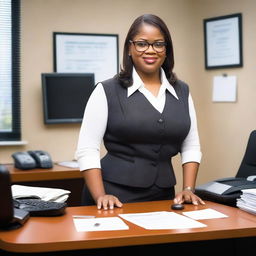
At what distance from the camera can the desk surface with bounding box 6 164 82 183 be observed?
3023mm

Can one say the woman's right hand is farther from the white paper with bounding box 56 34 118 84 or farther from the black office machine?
the white paper with bounding box 56 34 118 84

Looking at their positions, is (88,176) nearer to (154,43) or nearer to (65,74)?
(154,43)

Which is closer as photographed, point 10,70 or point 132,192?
point 132,192

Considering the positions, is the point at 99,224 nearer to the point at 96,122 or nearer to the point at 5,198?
the point at 5,198

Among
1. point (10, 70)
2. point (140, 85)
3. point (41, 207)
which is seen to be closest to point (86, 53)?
point (10, 70)

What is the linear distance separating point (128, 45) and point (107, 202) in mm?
694

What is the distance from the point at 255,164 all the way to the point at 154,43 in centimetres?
105

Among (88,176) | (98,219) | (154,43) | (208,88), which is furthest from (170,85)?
(208,88)

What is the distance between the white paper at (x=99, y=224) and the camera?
1.55 m

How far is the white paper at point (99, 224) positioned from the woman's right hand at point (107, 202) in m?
0.17

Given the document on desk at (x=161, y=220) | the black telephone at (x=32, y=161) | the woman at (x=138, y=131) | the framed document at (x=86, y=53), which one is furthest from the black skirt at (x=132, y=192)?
the framed document at (x=86, y=53)

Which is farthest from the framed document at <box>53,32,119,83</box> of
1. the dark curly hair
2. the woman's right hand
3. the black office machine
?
the black office machine

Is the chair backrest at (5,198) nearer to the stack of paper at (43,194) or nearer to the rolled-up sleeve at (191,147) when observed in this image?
the stack of paper at (43,194)

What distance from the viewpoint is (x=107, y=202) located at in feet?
6.18
